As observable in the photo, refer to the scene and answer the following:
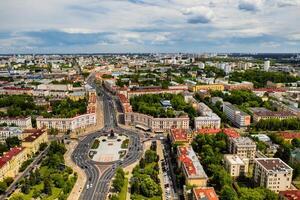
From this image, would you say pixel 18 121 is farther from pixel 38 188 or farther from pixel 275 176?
pixel 275 176

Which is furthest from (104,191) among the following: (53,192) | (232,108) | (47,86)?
(47,86)

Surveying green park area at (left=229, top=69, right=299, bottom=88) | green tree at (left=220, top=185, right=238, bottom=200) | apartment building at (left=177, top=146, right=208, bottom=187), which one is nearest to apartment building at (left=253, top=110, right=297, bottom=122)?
apartment building at (left=177, top=146, right=208, bottom=187)

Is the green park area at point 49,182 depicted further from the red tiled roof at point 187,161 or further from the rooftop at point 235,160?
the rooftop at point 235,160

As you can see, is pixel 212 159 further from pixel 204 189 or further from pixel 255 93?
pixel 255 93

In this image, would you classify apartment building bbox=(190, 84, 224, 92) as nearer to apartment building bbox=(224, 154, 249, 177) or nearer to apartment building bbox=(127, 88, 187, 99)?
apartment building bbox=(127, 88, 187, 99)

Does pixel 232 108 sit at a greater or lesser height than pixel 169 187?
greater

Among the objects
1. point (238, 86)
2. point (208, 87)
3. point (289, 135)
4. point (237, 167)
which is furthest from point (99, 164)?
point (238, 86)
